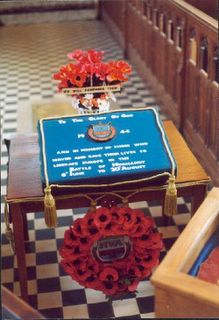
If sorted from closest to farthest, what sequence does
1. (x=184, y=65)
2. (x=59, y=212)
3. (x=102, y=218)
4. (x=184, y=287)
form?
1. (x=184, y=287)
2. (x=102, y=218)
3. (x=59, y=212)
4. (x=184, y=65)

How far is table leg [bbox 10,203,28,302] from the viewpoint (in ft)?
12.2

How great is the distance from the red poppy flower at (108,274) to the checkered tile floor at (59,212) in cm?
72

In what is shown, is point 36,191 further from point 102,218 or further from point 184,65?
point 184,65

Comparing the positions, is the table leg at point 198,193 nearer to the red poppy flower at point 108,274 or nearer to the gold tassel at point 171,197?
the gold tassel at point 171,197

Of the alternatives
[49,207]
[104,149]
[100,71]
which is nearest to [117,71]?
[100,71]

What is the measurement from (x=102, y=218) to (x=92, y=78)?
64.1 inches

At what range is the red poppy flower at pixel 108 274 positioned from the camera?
329cm

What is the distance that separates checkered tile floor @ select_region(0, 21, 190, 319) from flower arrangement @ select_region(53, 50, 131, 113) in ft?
3.84

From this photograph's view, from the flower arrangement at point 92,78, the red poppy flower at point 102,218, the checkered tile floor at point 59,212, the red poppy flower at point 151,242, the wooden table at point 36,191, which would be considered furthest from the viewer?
the flower arrangement at point 92,78

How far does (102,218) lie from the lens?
3.28m

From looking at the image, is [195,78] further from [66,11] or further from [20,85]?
[66,11]

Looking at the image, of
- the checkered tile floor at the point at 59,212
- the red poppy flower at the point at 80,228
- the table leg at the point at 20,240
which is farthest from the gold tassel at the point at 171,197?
the table leg at the point at 20,240

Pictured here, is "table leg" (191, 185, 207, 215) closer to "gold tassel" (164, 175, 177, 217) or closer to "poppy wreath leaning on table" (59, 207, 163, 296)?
"gold tassel" (164, 175, 177, 217)

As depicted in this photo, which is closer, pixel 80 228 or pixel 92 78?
pixel 80 228
